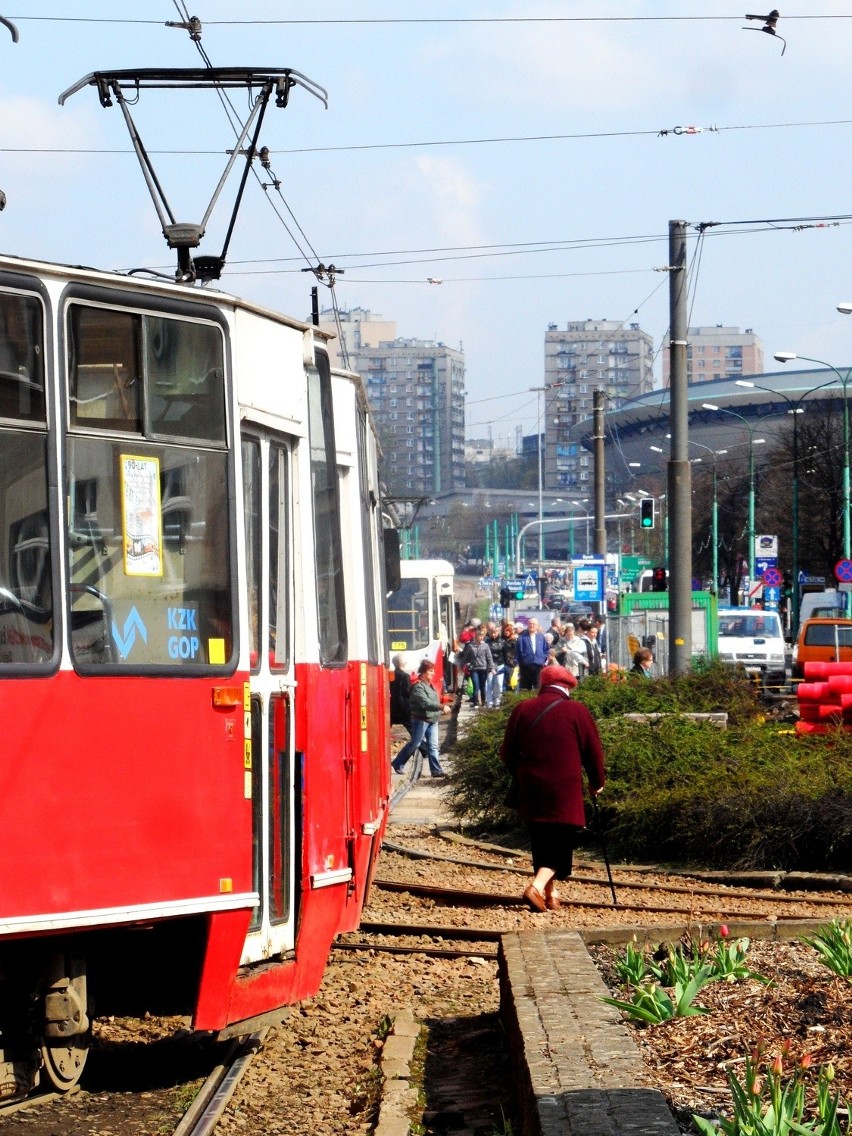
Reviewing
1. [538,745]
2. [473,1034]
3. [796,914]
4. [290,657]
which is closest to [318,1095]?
[473,1034]

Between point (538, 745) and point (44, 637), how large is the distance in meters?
5.50

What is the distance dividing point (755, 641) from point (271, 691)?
110 ft

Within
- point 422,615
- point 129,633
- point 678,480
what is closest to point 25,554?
point 129,633

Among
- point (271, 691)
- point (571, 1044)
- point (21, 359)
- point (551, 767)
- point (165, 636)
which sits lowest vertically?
point (571, 1044)

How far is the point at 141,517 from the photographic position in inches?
233

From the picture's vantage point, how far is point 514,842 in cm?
1562

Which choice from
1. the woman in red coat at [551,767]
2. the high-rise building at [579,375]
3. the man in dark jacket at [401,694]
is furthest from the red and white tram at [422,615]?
the high-rise building at [579,375]

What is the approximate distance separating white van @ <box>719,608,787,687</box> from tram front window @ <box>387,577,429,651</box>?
21.5 ft

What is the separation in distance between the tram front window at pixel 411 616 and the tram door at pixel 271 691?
2917cm

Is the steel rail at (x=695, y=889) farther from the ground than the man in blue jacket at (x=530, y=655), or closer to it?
closer to it

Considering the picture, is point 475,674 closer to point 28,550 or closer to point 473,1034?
point 473,1034

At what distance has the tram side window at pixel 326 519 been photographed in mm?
7211

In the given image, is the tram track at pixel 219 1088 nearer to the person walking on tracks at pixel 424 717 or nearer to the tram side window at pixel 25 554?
the tram side window at pixel 25 554

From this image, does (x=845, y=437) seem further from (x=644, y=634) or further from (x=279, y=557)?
(x=279, y=557)
